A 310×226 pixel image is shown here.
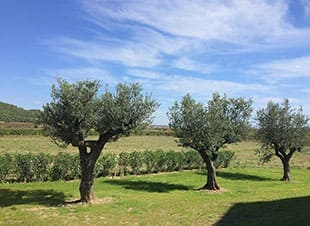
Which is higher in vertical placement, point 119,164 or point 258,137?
point 258,137

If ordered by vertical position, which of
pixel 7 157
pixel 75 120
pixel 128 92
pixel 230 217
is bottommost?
pixel 230 217

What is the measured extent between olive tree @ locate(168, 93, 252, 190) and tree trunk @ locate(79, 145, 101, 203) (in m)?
8.32

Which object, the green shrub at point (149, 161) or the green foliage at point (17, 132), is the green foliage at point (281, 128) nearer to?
the green shrub at point (149, 161)

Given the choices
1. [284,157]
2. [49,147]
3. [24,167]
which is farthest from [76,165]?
[49,147]

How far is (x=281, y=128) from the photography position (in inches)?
1302

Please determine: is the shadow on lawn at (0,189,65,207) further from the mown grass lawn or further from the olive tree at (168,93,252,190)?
the olive tree at (168,93,252,190)

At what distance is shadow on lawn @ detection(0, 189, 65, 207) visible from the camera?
1845 centimetres

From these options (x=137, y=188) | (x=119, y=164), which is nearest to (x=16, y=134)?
(x=119, y=164)

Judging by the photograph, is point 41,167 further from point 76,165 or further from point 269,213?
point 269,213

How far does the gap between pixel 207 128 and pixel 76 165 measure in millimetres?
9715

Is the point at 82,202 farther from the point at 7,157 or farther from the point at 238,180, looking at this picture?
the point at 238,180

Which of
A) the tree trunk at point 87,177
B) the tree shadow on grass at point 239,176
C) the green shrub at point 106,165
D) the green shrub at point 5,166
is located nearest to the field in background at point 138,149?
the green shrub at point 106,165

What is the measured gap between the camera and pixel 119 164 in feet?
98.6

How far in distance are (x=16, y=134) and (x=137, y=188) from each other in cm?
8463
